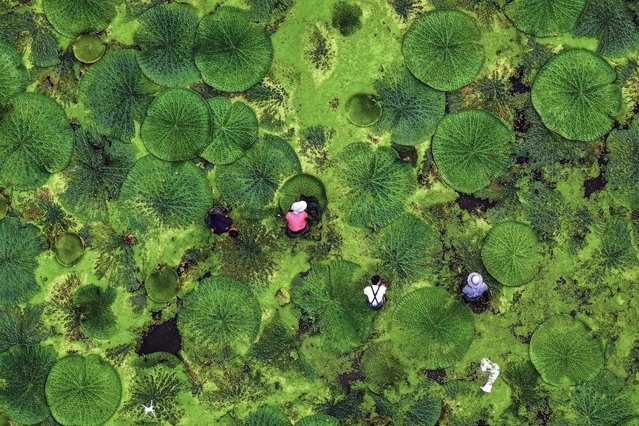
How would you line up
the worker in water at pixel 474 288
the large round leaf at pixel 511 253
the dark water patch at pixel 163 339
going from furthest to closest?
1. the dark water patch at pixel 163 339
2. the large round leaf at pixel 511 253
3. the worker in water at pixel 474 288

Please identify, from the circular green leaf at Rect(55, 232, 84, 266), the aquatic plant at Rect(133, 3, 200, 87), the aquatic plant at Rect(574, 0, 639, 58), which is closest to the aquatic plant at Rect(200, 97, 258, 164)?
the aquatic plant at Rect(133, 3, 200, 87)

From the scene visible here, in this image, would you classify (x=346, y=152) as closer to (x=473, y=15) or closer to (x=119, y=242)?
(x=473, y=15)

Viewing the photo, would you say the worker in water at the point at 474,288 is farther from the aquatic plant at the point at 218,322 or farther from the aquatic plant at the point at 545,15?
the aquatic plant at the point at 545,15

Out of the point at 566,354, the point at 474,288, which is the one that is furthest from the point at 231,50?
the point at 566,354

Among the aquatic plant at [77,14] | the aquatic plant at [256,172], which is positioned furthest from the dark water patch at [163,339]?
the aquatic plant at [77,14]

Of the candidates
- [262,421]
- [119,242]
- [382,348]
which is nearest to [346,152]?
[382,348]

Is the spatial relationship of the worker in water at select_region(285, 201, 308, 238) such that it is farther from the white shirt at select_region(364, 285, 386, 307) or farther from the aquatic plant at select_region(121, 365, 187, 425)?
the aquatic plant at select_region(121, 365, 187, 425)
